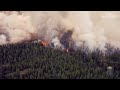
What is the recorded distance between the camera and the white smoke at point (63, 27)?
176 feet

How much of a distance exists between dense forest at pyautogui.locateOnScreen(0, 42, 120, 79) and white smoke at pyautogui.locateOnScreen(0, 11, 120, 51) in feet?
0.47

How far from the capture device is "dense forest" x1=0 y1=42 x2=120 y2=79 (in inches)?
2117

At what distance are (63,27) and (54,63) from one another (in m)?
0.71

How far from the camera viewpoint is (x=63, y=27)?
5384cm

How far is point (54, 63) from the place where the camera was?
2120 inches

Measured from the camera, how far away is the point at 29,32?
2120 inches

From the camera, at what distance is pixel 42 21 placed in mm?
53844

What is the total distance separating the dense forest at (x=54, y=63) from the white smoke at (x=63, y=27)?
0.47 feet

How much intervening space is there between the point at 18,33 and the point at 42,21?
20.3 inches

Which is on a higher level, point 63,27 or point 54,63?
point 63,27

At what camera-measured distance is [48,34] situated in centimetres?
5384

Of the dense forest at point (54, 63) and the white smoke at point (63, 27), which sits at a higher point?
the white smoke at point (63, 27)

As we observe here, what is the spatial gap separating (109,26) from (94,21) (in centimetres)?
30

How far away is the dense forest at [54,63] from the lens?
5378 centimetres
